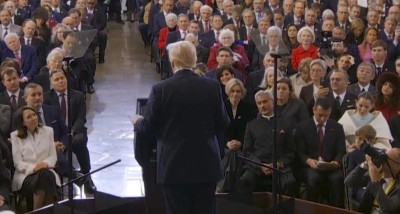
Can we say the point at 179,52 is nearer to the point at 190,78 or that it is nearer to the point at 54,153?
the point at 190,78

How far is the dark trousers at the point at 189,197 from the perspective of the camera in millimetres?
5020

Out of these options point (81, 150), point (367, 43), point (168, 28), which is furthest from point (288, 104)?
point (168, 28)

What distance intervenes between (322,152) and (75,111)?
89.6 inches

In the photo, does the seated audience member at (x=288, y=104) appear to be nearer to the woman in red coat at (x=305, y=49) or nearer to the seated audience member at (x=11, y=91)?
the woman in red coat at (x=305, y=49)

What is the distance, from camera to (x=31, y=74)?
939 cm

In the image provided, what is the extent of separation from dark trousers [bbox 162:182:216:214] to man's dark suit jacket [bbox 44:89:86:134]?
9.05 feet

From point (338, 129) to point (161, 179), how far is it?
2.41m

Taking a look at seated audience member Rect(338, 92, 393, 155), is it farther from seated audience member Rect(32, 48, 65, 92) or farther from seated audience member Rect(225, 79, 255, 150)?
seated audience member Rect(32, 48, 65, 92)

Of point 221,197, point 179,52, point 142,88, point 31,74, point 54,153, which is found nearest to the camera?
point 179,52

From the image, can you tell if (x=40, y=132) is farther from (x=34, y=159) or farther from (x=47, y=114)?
(x=47, y=114)

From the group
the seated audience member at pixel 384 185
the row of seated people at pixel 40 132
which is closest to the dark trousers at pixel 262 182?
the seated audience member at pixel 384 185

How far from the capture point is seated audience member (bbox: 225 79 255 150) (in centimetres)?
744

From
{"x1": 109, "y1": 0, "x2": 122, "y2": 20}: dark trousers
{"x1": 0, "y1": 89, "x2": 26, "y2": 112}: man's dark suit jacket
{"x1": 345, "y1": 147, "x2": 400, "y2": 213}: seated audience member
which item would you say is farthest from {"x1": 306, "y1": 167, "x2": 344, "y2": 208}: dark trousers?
{"x1": 109, "y1": 0, "x2": 122, "y2": 20}: dark trousers

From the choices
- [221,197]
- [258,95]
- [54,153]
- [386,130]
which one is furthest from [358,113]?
[54,153]
